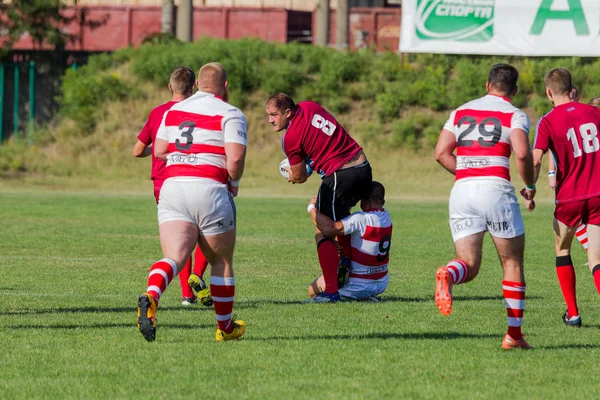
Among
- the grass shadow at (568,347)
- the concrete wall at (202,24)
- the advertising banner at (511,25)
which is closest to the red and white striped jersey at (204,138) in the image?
the grass shadow at (568,347)

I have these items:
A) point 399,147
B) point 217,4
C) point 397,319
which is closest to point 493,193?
point 397,319

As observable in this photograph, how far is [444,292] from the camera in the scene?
7453mm

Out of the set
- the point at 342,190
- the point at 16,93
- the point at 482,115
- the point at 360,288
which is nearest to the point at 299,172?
the point at 342,190

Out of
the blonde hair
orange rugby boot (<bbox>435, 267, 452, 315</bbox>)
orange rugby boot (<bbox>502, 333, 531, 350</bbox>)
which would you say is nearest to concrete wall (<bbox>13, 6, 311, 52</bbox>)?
the blonde hair

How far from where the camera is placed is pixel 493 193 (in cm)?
785

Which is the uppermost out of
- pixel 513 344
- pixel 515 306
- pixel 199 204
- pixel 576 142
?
pixel 576 142

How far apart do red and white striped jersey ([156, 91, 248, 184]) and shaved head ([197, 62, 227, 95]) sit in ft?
0.42

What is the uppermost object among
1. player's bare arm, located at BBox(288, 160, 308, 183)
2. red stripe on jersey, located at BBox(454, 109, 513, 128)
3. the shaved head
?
the shaved head

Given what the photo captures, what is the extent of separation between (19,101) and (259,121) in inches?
371

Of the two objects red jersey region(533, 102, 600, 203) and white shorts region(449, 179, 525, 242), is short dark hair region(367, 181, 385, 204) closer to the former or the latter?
red jersey region(533, 102, 600, 203)

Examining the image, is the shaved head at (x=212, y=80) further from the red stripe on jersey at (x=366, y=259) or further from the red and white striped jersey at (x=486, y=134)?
the red stripe on jersey at (x=366, y=259)

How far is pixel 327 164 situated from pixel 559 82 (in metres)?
2.64

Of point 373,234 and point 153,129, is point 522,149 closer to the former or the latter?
point 373,234

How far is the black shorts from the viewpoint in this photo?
10.8m
